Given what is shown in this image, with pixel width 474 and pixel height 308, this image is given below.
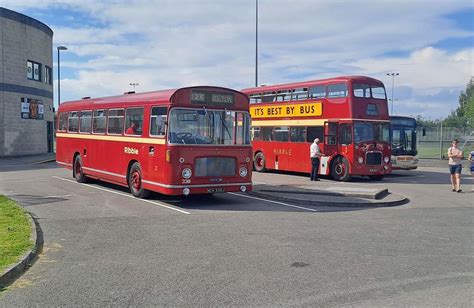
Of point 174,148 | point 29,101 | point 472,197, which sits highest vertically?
point 29,101

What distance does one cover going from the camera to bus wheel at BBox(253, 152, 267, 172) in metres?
24.1

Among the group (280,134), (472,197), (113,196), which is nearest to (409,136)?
(280,134)

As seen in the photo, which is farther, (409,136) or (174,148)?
(409,136)

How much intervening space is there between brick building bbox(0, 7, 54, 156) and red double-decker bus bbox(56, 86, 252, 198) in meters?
21.7

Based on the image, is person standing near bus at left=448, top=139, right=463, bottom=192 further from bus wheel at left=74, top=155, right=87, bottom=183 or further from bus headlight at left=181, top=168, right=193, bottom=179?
bus wheel at left=74, top=155, right=87, bottom=183

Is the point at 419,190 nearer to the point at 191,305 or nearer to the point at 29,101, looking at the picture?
the point at 191,305

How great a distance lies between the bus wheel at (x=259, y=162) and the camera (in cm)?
2408

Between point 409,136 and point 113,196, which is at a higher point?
point 409,136

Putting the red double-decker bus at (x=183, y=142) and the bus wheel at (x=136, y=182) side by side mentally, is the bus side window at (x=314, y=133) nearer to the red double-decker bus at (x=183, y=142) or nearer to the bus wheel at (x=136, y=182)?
the red double-decker bus at (x=183, y=142)

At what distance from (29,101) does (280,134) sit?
21765 millimetres

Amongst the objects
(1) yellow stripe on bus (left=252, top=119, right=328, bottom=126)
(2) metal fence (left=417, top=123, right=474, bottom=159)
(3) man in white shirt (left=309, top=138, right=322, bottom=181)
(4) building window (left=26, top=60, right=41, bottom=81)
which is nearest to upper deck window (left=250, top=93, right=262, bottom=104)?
(1) yellow stripe on bus (left=252, top=119, right=328, bottom=126)

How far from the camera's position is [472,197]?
15.6 meters

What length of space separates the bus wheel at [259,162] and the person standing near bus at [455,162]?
931cm

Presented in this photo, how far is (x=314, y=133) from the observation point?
826 inches
